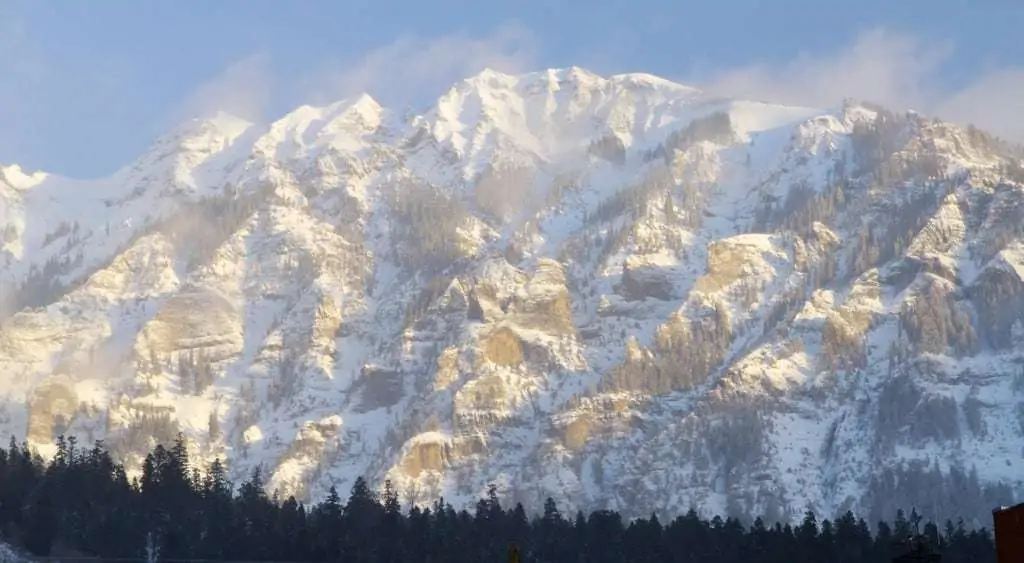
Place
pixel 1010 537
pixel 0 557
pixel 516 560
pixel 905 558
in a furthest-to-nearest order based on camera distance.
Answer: pixel 0 557 < pixel 905 558 < pixel 1010 537 < pixel 516 560

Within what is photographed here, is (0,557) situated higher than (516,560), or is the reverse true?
(0,557)

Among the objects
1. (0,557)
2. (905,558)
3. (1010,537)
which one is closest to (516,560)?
(1010,537)

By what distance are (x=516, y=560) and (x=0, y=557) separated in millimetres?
96356

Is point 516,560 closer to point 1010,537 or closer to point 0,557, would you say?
point 1010,537

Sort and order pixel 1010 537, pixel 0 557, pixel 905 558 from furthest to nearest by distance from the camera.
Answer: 1. pixel 0 557
2. pixel 905 558
3. pixel 1010 537

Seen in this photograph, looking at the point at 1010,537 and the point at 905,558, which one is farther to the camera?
the point at 905,558

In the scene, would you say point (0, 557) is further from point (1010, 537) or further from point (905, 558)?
point (1010, 537)

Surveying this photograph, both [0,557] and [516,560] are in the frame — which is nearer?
[516,560]

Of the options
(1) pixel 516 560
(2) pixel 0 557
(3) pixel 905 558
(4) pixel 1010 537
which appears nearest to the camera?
(1) pixel 516 560

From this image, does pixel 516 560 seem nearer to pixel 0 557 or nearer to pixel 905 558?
pixel 905 558

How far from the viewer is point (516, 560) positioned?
101062mm

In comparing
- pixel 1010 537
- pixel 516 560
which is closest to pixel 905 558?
pixel 1010 537

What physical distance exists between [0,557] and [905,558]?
82.8m

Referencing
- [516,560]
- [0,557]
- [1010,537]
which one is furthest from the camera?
[0,557]
